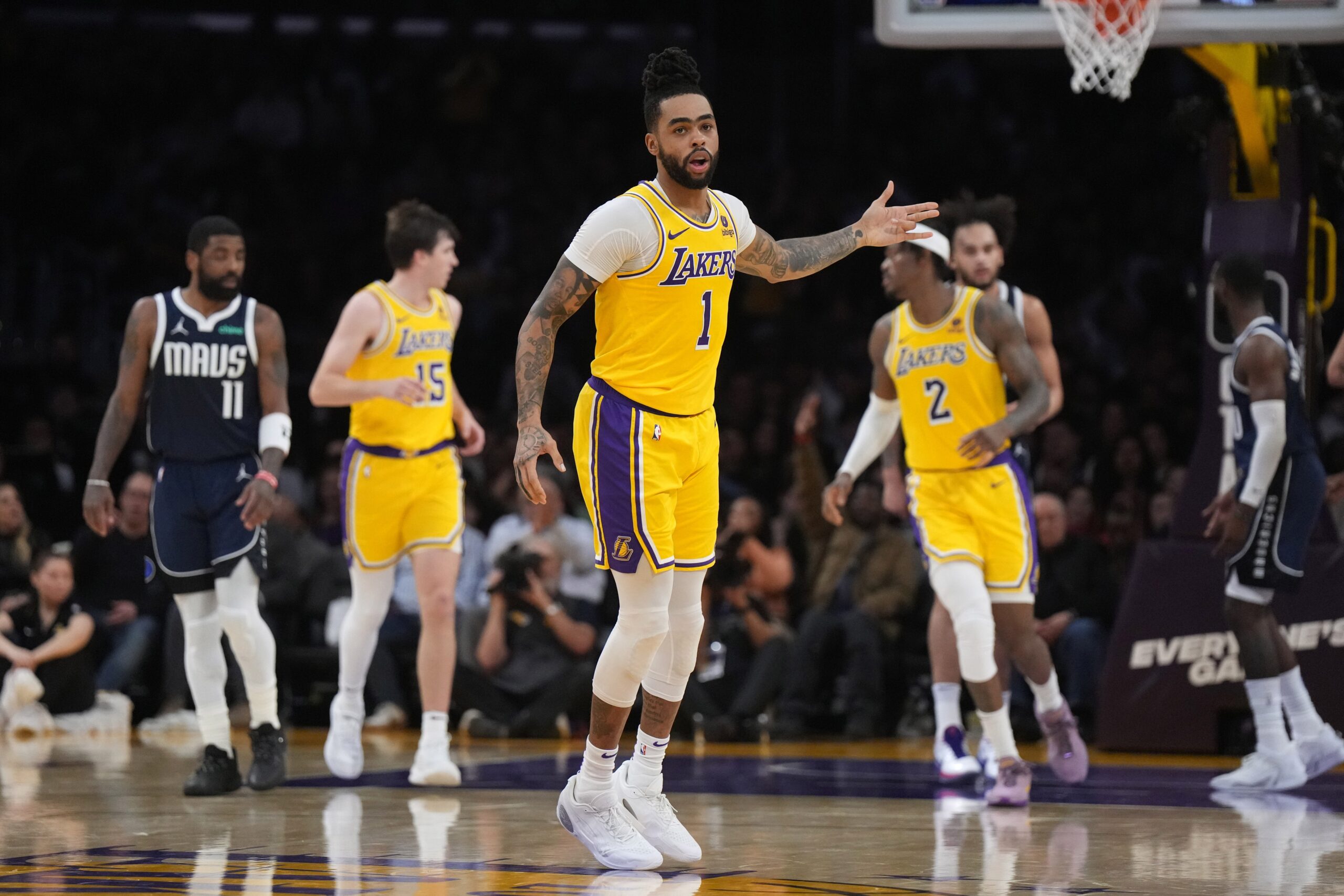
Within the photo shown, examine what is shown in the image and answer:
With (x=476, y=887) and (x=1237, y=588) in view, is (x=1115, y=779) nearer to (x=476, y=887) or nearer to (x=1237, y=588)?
(x=1237, y=588)

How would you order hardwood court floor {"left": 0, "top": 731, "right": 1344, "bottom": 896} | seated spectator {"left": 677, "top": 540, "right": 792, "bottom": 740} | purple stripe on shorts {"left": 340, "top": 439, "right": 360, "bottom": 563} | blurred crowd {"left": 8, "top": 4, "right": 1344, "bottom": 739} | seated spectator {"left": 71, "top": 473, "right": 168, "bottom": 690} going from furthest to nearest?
seated spectator {"left": 71, "top": 473, "right": 168, "bottom": 690} < blurred crowd {"left": 8, "top": 4, "right": 1344, "bottom": 739} < seated spectator {"left": 677, "top": 540, "right": 792, "bottom": 740} < purple stripe on shorts {"left": 340, "top": 439, "right": 360, "bottom": 563} < hardwood court floor {"left": 0, "top": 731, "right": 1344, "bottom": 896}

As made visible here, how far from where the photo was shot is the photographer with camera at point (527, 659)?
10.9 metres

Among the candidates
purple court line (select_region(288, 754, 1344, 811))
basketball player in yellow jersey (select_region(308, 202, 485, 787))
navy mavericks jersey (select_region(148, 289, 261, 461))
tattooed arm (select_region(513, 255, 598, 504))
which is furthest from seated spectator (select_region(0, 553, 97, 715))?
tattooed arm (select_region(513, 255, 598, 504))

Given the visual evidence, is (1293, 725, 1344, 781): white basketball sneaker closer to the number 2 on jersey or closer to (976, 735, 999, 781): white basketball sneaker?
(976, 735, 999, 781): white basketball sneaker

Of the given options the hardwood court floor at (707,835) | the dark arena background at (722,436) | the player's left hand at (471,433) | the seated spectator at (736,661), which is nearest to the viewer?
the hardwood court floor at (707,835)

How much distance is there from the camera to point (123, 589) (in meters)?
12.4

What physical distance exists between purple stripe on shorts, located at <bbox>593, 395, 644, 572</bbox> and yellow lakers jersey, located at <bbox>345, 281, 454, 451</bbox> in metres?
2.55

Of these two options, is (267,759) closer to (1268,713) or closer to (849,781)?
(849,781)

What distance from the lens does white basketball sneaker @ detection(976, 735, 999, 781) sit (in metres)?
7.30

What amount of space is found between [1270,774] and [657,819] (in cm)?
342

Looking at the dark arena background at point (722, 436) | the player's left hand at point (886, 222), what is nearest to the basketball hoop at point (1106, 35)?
the dark arena background at point (722, 436)

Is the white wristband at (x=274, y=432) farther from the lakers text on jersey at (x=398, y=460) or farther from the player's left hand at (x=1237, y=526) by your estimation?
the player's left hand at (x=1237, y=526)

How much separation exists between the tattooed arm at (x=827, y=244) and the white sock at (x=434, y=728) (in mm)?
2947

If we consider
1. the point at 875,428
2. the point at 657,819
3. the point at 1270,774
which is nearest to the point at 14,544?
the point at 875,428
